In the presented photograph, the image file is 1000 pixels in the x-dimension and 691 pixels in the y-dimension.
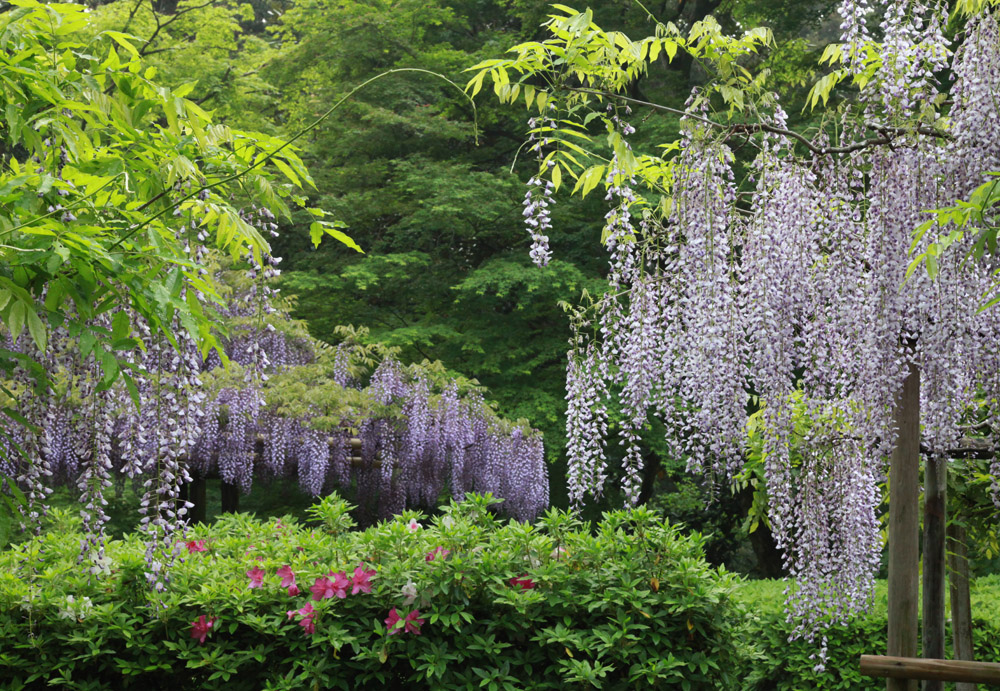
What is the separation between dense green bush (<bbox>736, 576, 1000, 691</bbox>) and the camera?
5824mm

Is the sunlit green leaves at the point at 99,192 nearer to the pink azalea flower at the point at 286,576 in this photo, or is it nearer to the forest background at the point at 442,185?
the pink azalea flower at the point at 286,576

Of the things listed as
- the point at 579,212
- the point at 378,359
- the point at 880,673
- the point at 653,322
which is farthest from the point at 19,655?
the point at 579,212

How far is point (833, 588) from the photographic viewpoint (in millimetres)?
4348

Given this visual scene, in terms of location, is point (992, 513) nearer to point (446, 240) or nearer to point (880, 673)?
point (880, 673)

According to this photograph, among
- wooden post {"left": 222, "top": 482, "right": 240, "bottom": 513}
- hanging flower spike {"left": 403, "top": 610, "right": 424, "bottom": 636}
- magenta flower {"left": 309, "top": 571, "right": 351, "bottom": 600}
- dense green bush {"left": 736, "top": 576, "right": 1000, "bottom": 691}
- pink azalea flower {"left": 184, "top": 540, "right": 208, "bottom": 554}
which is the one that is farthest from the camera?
wooden post {"left": 222, "top": 482, "right": 240, "bottom": 513}

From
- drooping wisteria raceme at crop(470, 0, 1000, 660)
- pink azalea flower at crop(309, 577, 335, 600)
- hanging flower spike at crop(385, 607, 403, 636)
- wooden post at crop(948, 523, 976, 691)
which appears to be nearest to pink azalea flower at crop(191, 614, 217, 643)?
pink azalea flower at crop(309, 577, 335, 600)

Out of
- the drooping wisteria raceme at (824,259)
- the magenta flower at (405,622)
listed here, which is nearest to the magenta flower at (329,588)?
the magenta flower at (405,622)

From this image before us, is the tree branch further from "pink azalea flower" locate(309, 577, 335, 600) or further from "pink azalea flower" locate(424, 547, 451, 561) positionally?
"pink azalea flower" locate(309, 577, 335, 600)

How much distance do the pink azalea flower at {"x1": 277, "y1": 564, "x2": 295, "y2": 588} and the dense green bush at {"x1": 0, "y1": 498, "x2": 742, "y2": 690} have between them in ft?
0.11

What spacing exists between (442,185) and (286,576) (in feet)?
26.6

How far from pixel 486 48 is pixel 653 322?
9249mm

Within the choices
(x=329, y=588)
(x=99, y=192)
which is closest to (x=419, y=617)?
(x=329, y=588)

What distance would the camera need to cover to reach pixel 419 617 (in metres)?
3.88

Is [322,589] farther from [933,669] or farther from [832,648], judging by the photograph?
[832,648]
